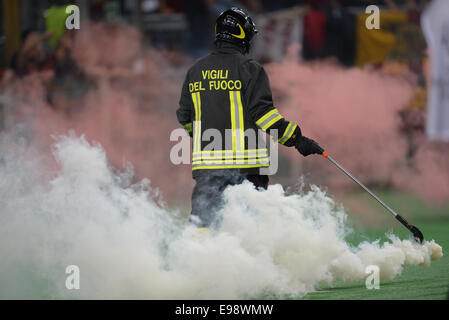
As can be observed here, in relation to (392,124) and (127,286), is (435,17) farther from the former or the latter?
(127,286)

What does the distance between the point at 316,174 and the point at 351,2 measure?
8.24 feet

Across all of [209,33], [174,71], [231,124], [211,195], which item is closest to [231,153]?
[231,124]

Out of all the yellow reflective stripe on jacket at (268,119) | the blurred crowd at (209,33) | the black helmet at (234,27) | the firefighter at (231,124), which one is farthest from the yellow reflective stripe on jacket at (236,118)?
the blurred crowd at (209,33)

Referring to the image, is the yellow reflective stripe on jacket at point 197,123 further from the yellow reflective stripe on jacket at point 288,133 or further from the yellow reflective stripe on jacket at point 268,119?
the yellow reflective stripe on jacket at point 288,133

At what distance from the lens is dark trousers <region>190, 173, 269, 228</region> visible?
510 centimetres

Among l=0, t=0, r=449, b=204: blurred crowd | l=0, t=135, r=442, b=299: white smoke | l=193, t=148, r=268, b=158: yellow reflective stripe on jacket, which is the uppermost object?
l=0, t=0, r=449, b=204: blurred crowd

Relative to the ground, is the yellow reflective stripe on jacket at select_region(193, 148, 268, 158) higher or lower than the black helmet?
lower

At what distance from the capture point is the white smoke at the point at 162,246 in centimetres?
469

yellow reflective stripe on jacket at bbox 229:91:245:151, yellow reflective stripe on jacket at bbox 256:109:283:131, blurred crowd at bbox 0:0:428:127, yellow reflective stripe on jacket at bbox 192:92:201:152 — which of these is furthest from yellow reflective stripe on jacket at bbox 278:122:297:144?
blurred crowd at bbox 0:0:428:127

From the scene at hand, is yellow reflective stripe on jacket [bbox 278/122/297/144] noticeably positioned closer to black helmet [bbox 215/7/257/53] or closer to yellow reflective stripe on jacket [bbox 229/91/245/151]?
yellow reflective stripe on jacket [bbox 229/91/245/151]

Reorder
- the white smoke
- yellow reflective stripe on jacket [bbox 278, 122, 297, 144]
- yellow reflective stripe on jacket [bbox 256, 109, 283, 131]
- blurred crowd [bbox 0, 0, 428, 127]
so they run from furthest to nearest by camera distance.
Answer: blurred crowd [bbox 0, 0, 428, 127], yellow reflective stripe on jacket [bbox 278, 122, 297, 144], yellow reflective stripe on jacket [bbox 256, 109, 283, 131], the white smoke

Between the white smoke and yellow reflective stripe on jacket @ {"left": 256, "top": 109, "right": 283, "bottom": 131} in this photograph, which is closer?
the white smoke

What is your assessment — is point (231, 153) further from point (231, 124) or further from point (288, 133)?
point (288, 133)
